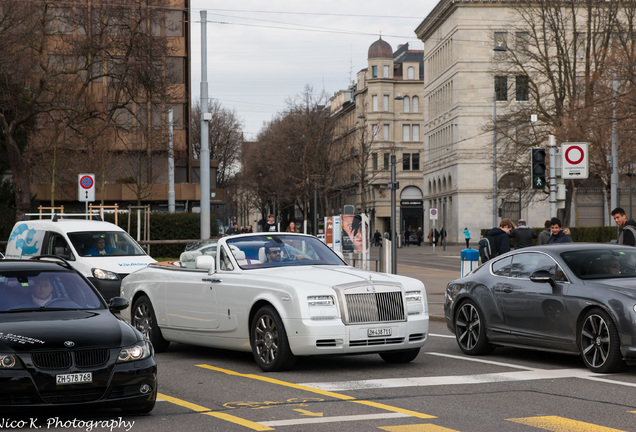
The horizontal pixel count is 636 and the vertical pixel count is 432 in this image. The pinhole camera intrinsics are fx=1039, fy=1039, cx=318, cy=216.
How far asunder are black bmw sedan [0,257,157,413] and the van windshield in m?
12.3

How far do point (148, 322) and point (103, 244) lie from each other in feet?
26.0

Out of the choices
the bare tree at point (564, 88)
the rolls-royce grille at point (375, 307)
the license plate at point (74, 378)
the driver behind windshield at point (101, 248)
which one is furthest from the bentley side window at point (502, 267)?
the bare tree at point (564, 88)

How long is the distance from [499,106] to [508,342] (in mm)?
70659

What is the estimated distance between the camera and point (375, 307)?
11.6m

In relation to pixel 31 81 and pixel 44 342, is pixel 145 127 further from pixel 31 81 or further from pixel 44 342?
pixel 44 342

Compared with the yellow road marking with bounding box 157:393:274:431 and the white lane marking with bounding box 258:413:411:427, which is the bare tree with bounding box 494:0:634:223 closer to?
the yellow road marking with bounding box 157:393:274:431

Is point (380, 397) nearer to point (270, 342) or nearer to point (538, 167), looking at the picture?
point (270, 342)

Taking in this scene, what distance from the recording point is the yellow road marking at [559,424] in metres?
8.03

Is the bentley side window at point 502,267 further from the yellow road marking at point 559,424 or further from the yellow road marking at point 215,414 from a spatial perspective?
the yellow road marking at point 215,414

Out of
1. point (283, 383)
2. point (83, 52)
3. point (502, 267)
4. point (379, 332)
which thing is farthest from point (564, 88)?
point (283, 383)

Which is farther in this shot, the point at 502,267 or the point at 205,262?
the point at 502,267

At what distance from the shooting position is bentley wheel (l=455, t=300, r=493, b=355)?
1345 cm

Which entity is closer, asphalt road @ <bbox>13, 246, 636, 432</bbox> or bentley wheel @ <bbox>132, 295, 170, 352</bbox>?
asphalt road @ <bbox>13, 246, 636, 432</bbox>

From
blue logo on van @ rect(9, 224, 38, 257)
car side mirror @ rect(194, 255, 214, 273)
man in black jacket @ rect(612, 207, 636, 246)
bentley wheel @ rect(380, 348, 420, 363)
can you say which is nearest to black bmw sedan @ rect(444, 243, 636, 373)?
bentley wheel @ rect(380, 348, 420, 363)
